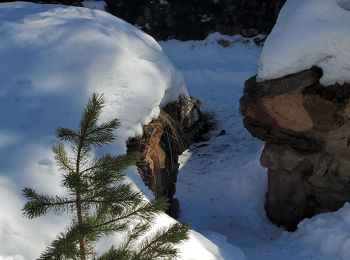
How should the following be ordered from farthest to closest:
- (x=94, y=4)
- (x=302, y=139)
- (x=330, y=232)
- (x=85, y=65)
Answer: (x=94, y=4), (x=302, y=139), (x=330, y=232), (x=85, y=65)

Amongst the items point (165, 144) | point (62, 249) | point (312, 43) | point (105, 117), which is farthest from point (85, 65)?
point (62, 249)

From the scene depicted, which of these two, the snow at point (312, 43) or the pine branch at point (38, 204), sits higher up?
the pine branch at point (38, 204)

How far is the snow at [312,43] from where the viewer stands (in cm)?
450

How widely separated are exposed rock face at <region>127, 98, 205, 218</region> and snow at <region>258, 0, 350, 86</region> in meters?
0.85

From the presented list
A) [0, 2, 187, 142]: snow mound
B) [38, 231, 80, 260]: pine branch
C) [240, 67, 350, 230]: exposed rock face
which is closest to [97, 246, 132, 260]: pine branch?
[38, 231, 80, 260]: pine branch

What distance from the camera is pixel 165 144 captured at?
15.2 ft

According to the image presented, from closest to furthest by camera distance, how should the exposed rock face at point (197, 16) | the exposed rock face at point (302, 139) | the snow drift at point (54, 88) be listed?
the snow drift at point (54, 88) < the exposed rock face at point (302, 139) < the exposed rock face at point (197, 16)

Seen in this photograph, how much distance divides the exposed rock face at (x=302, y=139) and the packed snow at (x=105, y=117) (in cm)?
33

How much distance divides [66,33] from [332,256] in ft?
9.39

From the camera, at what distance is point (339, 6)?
4695 mm

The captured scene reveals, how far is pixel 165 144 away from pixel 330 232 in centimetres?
159

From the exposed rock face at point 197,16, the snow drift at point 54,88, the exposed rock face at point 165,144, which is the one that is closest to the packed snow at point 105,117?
the snow drift at point 54,88

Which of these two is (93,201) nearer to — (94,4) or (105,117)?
(105,117)

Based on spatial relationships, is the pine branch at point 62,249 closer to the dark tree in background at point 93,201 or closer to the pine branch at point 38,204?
the dark tree in background at point 93,201
